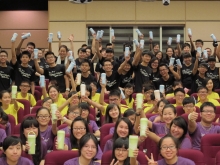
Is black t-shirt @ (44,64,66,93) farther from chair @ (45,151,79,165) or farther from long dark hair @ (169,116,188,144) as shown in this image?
chair @ (45,151,79,165)

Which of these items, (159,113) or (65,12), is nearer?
(159,113)

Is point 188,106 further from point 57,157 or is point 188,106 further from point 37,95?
point 37,95

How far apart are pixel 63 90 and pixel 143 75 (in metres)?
1.26

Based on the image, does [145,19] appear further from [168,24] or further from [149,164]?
[149,164]

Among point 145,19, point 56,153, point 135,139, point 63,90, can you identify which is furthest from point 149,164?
point 145,19

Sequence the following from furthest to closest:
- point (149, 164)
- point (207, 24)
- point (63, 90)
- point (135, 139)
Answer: point (207, 24) → point (63, 90) → point (149, 164) → point (135, 139)

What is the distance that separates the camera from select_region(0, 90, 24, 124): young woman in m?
5.52

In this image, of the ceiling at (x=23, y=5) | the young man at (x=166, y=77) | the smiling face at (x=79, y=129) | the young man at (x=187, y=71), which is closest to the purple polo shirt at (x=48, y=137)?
the smiling face at (x=79, y=129)

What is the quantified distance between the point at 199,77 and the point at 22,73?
8.86 feet

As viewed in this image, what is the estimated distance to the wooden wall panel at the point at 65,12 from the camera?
10273 mm

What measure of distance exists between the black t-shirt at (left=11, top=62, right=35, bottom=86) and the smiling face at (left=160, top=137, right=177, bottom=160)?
3.83 meters

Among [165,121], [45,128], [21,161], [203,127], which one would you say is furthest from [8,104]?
[203,127]

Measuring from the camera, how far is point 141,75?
7230 mm

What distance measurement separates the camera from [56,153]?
3.54m
